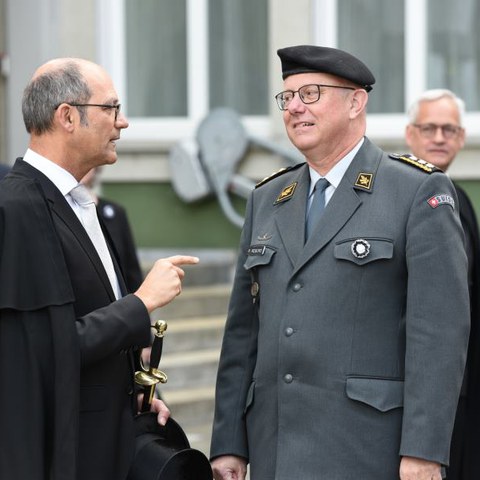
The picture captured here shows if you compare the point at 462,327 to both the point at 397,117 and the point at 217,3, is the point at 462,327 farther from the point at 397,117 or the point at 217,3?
the point at 217,3

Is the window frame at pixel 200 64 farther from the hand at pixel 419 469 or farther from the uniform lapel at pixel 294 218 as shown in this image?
the hand at pixel 419 469

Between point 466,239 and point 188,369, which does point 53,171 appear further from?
point 188,369

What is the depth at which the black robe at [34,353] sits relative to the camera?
10.1ft

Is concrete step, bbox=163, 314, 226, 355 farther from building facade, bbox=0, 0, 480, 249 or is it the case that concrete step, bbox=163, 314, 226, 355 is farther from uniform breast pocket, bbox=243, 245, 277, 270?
uniform breast pocket, bbox=243, 245, 277, 270

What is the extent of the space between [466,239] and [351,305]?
1.43m

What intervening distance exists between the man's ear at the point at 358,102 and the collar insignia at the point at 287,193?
314 millimetres

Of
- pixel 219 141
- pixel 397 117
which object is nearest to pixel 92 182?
pixel 219 141

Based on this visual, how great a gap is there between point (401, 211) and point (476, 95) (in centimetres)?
551

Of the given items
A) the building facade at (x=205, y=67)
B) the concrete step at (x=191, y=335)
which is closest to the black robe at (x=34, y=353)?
the concrete step at (x=191, y=335)

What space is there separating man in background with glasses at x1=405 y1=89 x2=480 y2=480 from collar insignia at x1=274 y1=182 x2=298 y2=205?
1138mm

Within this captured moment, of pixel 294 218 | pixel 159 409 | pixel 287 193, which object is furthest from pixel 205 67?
pixel 159 409

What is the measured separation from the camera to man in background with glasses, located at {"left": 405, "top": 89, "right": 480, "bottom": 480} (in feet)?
14.7

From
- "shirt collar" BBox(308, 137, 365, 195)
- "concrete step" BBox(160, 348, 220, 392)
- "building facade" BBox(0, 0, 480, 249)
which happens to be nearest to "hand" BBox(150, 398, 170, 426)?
"shirt collar" BBox(308, 137, 365, 195)

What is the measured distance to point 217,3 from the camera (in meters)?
9.23
